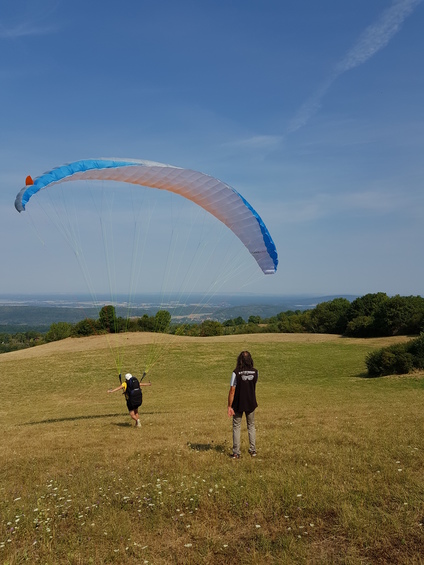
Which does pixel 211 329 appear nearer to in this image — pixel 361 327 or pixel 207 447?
pixel 361 327

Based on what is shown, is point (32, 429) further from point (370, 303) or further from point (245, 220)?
point (370, 303)

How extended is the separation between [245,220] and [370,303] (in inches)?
1952

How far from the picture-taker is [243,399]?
891cm

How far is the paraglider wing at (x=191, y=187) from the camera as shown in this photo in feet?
35.9

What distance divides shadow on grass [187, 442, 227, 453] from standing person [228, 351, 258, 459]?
2.59ft

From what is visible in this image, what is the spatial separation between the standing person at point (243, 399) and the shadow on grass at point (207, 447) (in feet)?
2.59

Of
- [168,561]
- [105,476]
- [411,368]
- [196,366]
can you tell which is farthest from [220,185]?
[196,366]

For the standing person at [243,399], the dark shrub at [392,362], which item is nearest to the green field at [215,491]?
the standing person at [243,399]

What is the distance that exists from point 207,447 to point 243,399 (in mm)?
1828

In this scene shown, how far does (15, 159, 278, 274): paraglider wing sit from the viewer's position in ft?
35.9

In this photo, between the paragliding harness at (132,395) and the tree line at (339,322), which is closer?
the paragliding harness at (132,395)

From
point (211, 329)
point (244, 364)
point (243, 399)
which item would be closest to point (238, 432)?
point (243, 399)

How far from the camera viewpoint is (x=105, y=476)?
317 inches

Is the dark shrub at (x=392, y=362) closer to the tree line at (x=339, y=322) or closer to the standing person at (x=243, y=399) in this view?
the tree line at (x=339, y=322)
